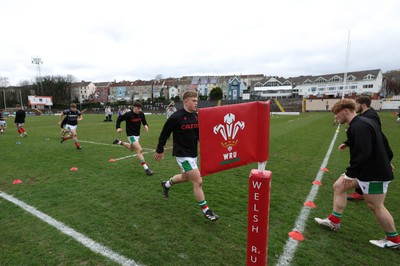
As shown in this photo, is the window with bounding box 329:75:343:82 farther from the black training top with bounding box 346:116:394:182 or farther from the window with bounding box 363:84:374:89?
the black training top with bounding box 346:116:394:182

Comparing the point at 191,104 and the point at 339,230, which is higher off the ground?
the point at 191,104

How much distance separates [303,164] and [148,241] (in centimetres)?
626

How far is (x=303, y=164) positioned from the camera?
799 cm

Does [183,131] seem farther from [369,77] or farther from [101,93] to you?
[101,93]

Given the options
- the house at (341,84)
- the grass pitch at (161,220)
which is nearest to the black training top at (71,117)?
the grass pitch at (161,220)

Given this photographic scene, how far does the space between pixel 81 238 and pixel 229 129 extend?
2.88 meters

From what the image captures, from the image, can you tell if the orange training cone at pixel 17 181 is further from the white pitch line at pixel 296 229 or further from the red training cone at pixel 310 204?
the red training cone at pixel 310 204

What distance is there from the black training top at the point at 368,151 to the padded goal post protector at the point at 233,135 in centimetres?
163

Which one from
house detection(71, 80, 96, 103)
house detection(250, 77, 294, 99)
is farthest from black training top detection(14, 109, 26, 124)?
house detection(71, 80, 96, 103)

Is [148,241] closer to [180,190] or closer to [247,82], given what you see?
[180,190]

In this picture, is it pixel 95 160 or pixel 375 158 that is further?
pixel 95 160

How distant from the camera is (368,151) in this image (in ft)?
9.52

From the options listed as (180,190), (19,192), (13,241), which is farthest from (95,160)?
(13,241)

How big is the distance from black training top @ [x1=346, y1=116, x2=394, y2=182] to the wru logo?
1.85m
